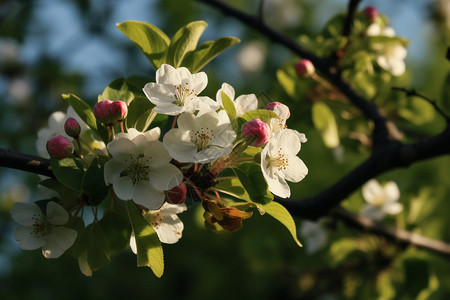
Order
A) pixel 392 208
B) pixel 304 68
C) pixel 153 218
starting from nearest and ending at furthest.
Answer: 1. pixel 153 218
2. pixel 304 68
3. pixel 392 208

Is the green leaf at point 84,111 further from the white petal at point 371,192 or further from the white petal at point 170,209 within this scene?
the white petal at point 371,192

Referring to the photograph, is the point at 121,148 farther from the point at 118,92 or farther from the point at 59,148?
the point at 118,92

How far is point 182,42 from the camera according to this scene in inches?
56.3

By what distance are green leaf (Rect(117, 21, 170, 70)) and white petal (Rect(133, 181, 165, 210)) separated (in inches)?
17.9

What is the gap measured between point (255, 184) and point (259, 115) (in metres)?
0.18

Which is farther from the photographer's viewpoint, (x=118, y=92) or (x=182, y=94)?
(x=118, y=92)

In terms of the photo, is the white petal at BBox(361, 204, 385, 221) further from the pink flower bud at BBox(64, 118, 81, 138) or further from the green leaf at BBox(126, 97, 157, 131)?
the pink flower bud at BBox(64, 118, 81, 138)

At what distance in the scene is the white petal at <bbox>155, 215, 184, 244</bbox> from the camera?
1.38 m

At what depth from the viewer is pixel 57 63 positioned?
532 cm

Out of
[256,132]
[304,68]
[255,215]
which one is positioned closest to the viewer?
[256,132]

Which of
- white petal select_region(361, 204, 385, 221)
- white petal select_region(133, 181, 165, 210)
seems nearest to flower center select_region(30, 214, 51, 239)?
white petal select_region(133, 181, 165, 210)

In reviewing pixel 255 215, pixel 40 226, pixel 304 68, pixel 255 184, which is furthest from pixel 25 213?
pixel 255 215

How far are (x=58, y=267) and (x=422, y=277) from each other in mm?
4329

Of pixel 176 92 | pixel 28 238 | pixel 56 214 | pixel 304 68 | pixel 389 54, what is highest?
pixel 176 92
